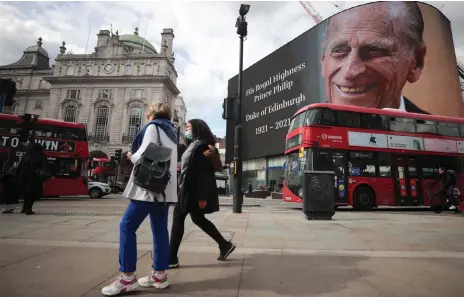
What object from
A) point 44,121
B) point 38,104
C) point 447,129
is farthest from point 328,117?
point 38,104

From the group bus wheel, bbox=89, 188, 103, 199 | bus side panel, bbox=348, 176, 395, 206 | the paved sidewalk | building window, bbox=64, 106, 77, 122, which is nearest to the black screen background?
bus side panel, bbox=348, 176, 395, 206

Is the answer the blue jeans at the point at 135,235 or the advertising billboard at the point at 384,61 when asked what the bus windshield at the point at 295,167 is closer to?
the blue jeans at the point at 135,235

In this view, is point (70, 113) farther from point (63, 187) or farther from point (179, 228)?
→ point (179, 228)

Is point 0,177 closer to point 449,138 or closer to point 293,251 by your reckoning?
point 293,251

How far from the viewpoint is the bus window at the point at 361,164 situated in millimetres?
11000

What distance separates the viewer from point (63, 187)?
1398cm

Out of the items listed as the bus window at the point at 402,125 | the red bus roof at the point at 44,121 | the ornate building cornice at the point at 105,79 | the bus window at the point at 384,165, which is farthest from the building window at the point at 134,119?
the bus window at the point at 384,165

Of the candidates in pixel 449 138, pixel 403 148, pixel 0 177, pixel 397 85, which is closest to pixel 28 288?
pixel 0 177

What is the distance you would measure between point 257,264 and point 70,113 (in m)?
51.9

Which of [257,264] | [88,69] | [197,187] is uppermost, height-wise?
[88,69]

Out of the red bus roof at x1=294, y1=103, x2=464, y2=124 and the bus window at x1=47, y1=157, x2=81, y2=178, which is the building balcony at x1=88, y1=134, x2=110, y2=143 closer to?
the bus window at x1=47, y1=157, x2=81, y2=178

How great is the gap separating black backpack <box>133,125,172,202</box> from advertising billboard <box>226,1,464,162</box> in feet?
93.6

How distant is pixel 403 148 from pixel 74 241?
39.1 ft

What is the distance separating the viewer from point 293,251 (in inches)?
146
